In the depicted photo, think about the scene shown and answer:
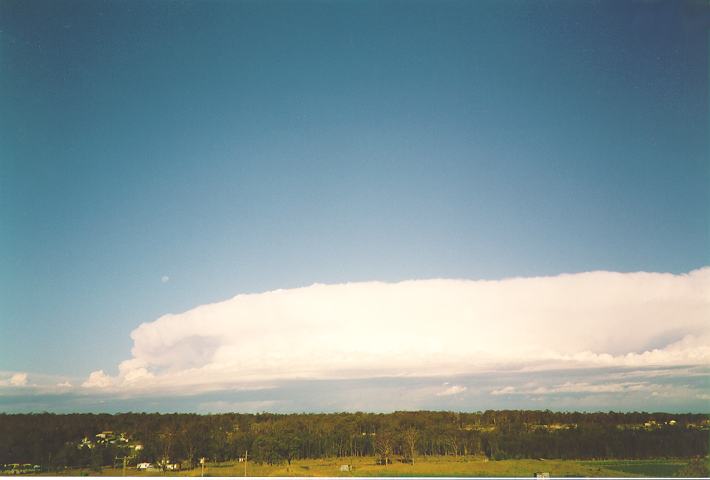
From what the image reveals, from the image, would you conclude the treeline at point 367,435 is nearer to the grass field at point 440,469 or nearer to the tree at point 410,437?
the tree at point 410,437

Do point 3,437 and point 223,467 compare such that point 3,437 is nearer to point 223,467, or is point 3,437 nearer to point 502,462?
point 223,467

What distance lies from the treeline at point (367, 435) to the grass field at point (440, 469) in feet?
1.20

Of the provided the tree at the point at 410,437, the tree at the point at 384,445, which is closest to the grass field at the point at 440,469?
the tree at the point at 384,445

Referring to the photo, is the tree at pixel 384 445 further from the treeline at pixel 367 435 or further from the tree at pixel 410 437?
the tree at pixel 410 437

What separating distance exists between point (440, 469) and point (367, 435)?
230 cm

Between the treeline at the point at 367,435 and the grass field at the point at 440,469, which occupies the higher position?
the treeline at the point at 367,435

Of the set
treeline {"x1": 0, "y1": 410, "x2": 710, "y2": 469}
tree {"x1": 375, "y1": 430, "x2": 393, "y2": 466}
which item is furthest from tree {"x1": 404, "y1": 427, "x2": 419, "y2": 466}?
tree {"x1": 375, "y1": 430, "x2": 393, "y2": 466}

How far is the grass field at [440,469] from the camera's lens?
1263 cm

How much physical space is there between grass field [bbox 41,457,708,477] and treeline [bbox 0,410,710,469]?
0.37 m

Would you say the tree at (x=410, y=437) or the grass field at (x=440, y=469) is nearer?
the grass field at (x=440, y=469)

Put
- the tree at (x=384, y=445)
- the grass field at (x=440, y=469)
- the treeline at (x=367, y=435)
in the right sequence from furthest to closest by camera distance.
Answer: the tree at (x=384, y=445) → the treeline at (x=367, y=435) → the grass field at (x=440, y=469)

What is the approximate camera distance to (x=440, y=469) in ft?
44.7

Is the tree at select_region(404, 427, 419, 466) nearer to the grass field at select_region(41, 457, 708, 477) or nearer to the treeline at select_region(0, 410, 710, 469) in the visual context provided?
the treeline at select_region(0, 410, 710, 469)

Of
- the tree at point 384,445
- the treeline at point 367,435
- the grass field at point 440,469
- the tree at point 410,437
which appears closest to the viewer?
the grass field at point 440,469
